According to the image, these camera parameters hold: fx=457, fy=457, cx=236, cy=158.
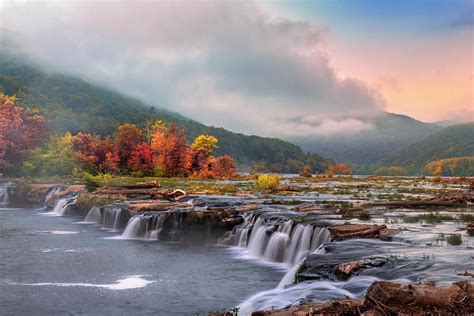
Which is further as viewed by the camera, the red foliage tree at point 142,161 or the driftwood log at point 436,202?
the red foliage tree at point 142,161

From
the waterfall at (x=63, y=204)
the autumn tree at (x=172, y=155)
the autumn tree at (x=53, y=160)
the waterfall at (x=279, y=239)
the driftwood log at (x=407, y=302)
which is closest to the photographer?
the driftwood log at (x=407, y=302)

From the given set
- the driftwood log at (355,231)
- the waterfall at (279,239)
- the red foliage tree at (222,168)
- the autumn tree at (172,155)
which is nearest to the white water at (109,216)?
the waterfall at (279,239)

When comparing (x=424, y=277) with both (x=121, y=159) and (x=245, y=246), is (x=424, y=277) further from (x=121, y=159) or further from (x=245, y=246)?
(x=121, y=159)

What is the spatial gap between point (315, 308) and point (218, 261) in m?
16.5

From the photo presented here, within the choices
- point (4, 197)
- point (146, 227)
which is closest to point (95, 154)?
point (4, 197)

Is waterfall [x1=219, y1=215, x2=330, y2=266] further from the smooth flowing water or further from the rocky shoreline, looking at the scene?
the smooth flowing water

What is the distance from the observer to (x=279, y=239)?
25.4 metres

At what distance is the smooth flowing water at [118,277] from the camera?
54.3ft

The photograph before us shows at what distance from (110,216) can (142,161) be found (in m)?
59.3

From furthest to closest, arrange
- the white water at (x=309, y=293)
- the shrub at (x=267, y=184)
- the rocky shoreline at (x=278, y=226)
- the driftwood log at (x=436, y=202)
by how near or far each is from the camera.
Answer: the shrub at (x=267, y=184) < the driftwood log at (x=436, y=202) < the white water at (x=309, y=293) < the rocky shoreline at (x=278, y=226)

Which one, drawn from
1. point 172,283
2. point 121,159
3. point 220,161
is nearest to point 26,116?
point 121,159

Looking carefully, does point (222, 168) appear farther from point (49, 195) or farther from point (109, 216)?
point (109, 216)

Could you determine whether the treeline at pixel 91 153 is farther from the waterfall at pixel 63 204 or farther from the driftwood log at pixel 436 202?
the driftwood log at pixel 436 202

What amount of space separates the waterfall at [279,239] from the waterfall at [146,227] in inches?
252
